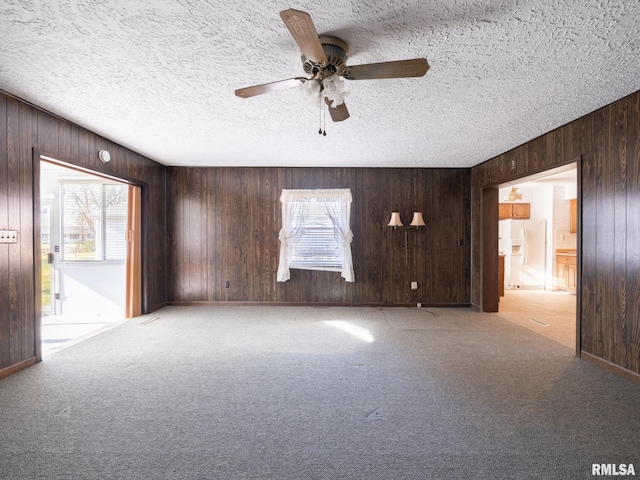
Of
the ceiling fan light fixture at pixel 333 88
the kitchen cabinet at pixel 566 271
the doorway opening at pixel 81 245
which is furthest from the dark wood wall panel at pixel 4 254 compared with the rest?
the kitchen cabinet at pixel 566 271

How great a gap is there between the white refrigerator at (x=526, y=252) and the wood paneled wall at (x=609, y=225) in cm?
488

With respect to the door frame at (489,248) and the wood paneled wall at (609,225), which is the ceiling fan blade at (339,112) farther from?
the door frame at (489,248)

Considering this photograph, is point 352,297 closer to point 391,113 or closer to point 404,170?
point 404,170

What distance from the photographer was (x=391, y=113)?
3.00 meters

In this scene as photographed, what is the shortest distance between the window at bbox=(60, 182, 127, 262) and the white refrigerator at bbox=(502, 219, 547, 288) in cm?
855

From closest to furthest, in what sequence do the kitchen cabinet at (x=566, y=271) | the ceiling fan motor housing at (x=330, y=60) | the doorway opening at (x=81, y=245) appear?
the ceiling fan motor housing at (x=330, y=60) < the doorway opening at (x=81, y=245) < the kitchen cabinet at (x=566, y=271)

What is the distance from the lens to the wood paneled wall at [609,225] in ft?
8.61

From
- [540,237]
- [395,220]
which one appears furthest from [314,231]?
[540,237]

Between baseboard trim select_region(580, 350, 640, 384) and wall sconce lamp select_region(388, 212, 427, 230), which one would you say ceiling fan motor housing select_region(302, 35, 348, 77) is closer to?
baseboard trim select_region(580, 350, 640, 384)

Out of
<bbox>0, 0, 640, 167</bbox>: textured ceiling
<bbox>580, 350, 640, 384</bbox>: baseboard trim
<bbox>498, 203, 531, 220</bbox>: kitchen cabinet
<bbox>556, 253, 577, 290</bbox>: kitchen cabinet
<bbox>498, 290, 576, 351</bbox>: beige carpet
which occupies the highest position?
<bbox>0, 0, 640, 167</bbox>: textured ceiling

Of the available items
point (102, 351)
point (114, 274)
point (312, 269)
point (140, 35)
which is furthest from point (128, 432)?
point (114, 274)

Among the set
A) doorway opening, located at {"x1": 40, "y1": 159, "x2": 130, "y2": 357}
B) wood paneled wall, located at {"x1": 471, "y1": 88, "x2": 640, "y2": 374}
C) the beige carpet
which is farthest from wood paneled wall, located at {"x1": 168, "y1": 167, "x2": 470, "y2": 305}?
wood paneled wall, located at {"x1": 471, "y1": 88, "x2": 640, "y2": 374}

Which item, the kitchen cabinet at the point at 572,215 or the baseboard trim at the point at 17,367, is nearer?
the baseboard trim at the point at 17,367

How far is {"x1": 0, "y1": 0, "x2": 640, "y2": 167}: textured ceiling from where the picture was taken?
1.66 meters
